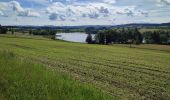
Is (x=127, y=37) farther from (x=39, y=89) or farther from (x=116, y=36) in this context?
(x=39, y=89)

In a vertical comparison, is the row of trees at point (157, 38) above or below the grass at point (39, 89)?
below

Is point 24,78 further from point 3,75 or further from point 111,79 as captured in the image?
point 111,79

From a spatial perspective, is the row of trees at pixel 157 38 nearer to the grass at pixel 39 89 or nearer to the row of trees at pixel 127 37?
the row of trees at pixel 127 37

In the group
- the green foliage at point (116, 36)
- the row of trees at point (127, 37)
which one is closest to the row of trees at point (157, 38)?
the row of trees at point (127, 37)

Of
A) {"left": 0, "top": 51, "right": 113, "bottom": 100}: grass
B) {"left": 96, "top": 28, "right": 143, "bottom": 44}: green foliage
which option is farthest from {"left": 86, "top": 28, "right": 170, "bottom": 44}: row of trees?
{"left": 0, "top": 51, "right": 113, "bottom": 100}: grass

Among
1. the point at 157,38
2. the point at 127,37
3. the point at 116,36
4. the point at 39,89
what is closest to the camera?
the point at 39,89

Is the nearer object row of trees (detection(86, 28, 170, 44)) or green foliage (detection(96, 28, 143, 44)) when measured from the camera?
green foliage (detection(96, 28, 143, 44))

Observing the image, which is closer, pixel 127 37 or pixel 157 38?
pixel 157 38

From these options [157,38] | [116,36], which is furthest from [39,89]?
[157,38]

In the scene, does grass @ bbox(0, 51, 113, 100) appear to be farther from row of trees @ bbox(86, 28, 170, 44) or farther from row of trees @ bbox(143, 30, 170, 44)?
row of trees @ bbox(143, 30, 170, 44)

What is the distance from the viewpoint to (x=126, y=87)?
57.9 ft

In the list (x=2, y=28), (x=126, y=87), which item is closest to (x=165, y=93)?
(x=126, y=87)

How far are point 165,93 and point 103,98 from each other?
505 cm

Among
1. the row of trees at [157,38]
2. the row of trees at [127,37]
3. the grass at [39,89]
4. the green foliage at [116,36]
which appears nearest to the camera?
the grass at [39,89]
